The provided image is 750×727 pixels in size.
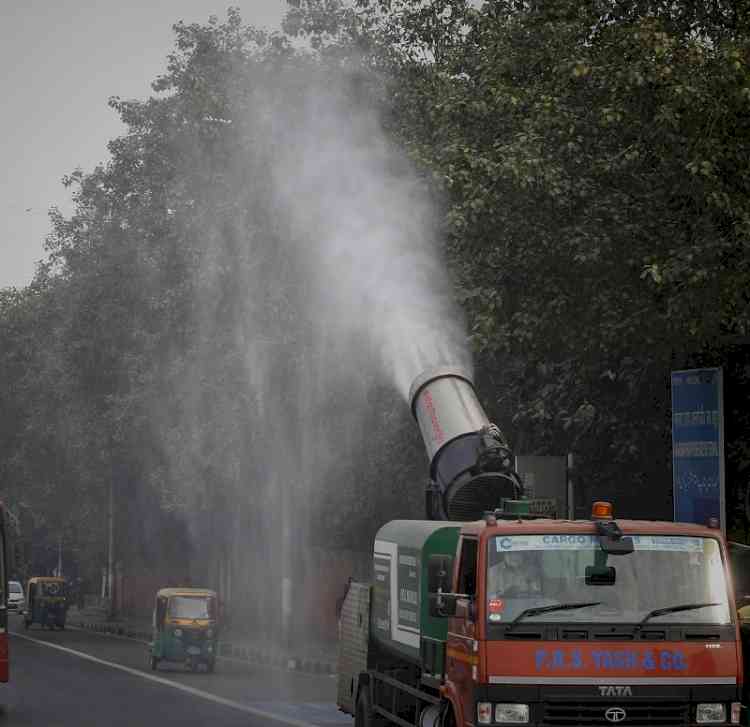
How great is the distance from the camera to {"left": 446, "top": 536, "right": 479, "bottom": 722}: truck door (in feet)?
40.4

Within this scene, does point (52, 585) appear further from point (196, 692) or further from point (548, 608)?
point (548, 608)

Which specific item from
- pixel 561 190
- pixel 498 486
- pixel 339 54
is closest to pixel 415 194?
pixel 561 190

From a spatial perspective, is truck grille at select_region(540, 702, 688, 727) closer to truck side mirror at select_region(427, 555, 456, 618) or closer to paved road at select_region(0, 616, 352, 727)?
truck side mirror at select_region(427, 555, 456, 618)

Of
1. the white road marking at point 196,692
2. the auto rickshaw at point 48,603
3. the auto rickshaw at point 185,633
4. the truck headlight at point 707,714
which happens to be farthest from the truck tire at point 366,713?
the auto rickshaw at point 48,603

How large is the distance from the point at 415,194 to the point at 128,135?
2924cm

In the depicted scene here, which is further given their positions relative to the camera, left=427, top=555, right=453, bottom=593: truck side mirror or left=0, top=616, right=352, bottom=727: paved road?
left=0, top=616, right=352, bottom=727: paved road

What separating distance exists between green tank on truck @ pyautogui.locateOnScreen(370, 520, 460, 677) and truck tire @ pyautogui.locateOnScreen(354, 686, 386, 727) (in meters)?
0.64

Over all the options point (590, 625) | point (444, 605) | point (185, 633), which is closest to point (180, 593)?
point (185, 633)

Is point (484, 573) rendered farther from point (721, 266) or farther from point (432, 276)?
point (432, 276)

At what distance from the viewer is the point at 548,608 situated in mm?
12117

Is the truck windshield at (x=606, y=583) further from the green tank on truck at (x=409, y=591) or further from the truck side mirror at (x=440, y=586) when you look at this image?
the green tank on truck at (x=409, y=591)

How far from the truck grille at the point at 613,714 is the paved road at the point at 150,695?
1009cm

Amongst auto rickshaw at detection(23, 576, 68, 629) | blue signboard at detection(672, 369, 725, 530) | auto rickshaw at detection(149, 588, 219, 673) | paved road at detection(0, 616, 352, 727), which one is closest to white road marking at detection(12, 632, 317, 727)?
paved road at detection(0, 616, 352, 727)

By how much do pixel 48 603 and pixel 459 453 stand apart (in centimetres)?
4963
